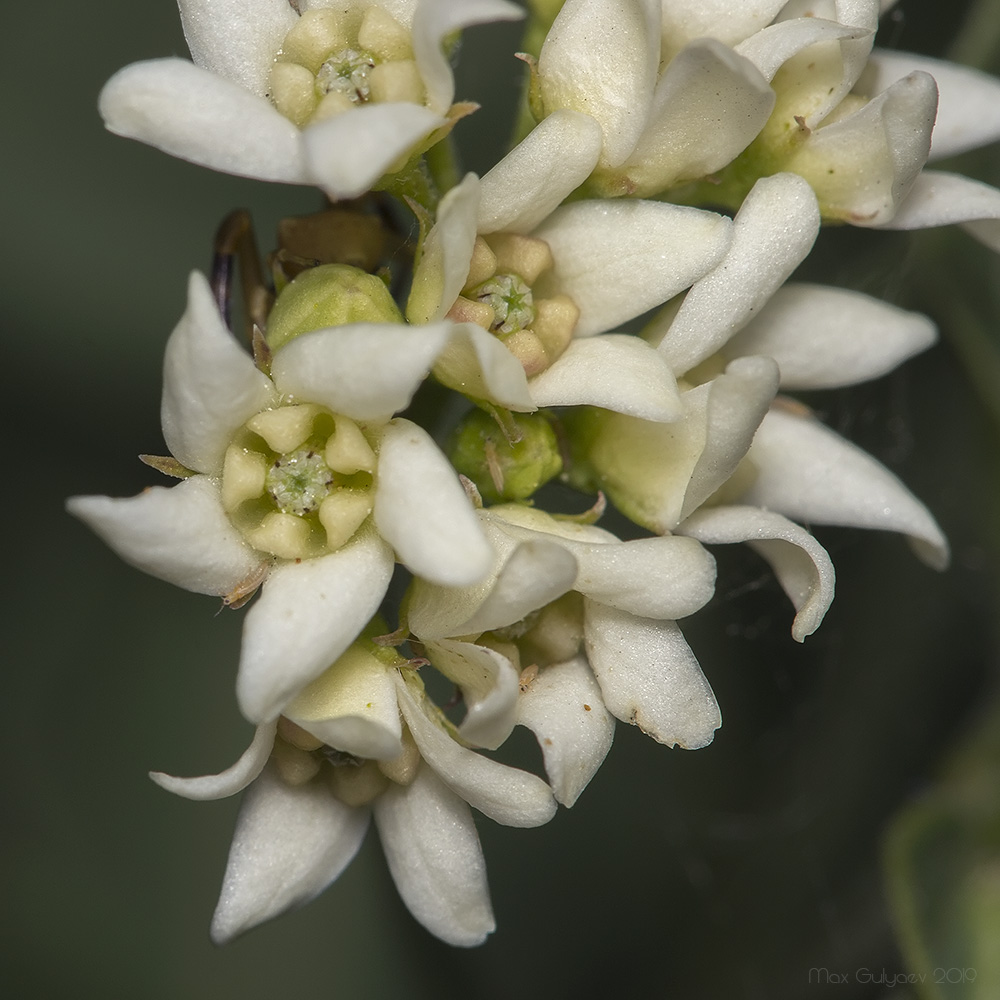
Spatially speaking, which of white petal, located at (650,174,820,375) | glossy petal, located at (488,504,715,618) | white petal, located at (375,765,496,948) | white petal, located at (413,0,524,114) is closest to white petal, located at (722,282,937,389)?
white petal, located at (650,174,820,375)

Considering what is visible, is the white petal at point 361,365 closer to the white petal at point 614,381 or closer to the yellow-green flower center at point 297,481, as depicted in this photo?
the yellow-green flower center at point 297,481

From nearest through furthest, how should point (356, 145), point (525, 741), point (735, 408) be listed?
point (356, 145), point (735, 408), point (525, 741)

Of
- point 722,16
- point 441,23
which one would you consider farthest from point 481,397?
point 722,16

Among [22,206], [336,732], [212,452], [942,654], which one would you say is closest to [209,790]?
[336,732]

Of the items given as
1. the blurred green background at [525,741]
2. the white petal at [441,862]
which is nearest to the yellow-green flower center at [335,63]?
the white petal at [441,862]

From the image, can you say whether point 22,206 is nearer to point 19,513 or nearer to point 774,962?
point 19,513

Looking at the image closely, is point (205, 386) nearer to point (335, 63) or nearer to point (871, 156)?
point (335, 63)
